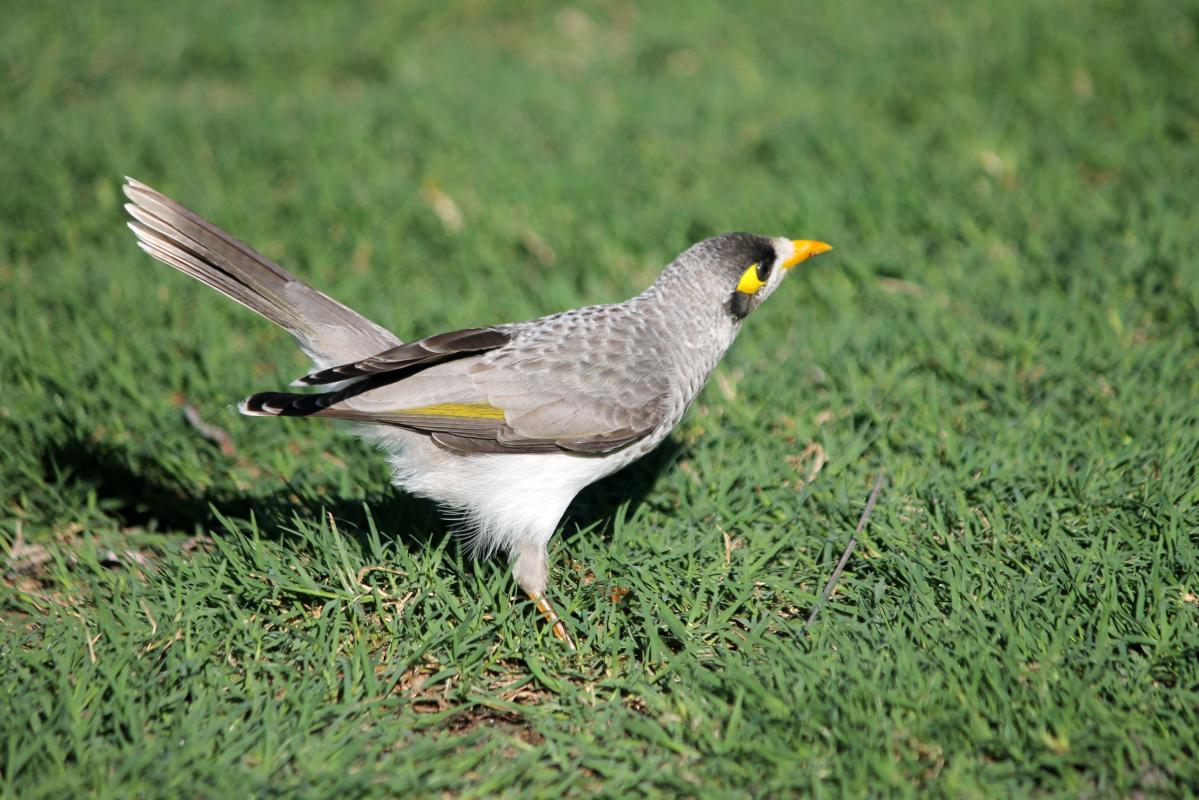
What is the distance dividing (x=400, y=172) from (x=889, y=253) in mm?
3549

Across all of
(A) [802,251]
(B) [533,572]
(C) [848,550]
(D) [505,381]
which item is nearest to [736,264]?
(A) [802,251]

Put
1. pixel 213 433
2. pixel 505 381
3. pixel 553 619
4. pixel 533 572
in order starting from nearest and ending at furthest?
pixel 553 619
pixel 533 572
pixel 505 381
pixel 213 433

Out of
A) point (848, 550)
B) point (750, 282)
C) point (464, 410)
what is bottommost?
point (848, 550)

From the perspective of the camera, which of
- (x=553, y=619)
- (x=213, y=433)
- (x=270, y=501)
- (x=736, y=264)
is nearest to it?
(x=553, y=619)

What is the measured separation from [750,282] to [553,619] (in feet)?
5.59

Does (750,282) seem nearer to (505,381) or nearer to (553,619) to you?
(505,381)

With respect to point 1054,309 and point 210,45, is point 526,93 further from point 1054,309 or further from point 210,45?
point 1054,309

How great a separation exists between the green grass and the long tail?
73 cm

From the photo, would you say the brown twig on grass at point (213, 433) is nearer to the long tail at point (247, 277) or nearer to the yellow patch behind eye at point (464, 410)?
the long tail at point (247, 277)

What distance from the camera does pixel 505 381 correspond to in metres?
4.14

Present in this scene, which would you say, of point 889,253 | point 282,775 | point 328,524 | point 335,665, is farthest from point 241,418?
point 889,253

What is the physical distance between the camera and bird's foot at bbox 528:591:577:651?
153 inches

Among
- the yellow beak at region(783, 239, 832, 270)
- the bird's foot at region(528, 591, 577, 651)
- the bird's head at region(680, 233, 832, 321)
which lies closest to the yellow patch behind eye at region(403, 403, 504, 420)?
the bird's foot at region(528, 591, 577, 651)

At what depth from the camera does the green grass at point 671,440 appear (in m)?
3.33
